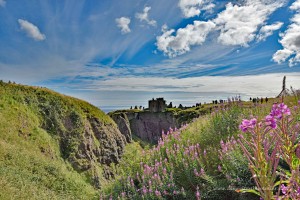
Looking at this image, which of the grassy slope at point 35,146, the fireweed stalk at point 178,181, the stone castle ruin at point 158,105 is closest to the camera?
the fireweed stalk at point 178,181

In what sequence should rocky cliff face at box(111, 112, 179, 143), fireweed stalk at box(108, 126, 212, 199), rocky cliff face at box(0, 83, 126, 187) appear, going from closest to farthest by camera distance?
fireweed stalk at box(108, 126, 212, 199) < rocky cliff face at box(0, 83, 126, 187) < rocky cliff face at box(111, 112, 179, 143)

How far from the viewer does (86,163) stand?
17.3 metres

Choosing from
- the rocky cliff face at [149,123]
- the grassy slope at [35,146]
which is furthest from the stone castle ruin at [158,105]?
the grassy slope at [35,146]

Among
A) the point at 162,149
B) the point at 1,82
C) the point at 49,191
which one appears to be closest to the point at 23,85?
the point at 1,82

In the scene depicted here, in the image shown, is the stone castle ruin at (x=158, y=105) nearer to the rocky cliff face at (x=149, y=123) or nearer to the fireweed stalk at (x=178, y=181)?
the rocky cliff face at (x=149, y=123)

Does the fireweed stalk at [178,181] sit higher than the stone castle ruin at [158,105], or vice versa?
the stone castle ruin at [158,105]

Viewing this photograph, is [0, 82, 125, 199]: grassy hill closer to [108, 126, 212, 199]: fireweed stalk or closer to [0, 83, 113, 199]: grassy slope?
[0, 83, 113, 199]: grassy slope

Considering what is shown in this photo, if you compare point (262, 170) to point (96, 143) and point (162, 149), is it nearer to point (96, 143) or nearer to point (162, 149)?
point (162, 149)

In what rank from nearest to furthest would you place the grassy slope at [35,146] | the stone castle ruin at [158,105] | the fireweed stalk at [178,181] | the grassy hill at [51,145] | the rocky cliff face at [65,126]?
the fireweed stalk at [178,181] → the grassy slope at [35,146] → the grassy hill at [51,145] → the rocky cliff face at [65,126] → the stone castle ruin at [158,105]

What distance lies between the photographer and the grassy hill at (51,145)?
34.8 ft

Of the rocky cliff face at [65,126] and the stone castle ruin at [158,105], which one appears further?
the stone castle ruin at [158,105]

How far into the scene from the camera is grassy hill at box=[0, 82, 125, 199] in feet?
34.8

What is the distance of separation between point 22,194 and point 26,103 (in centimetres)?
1025

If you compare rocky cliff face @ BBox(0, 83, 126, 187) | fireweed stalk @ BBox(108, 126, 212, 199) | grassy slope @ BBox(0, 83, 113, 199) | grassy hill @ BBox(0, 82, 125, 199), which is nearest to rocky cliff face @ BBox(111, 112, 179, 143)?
grassy hill @ BBox(0, 82, 125, 199)
